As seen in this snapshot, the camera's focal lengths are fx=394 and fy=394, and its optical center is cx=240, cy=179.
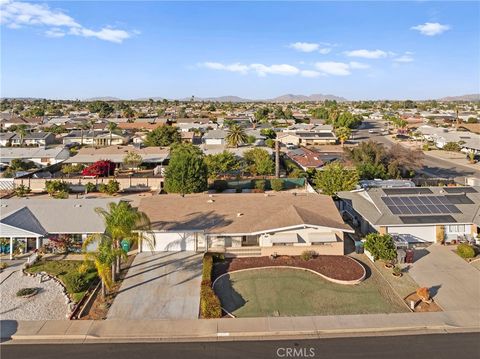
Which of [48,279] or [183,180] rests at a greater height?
[183,180]

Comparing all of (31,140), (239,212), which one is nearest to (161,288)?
(239,212)

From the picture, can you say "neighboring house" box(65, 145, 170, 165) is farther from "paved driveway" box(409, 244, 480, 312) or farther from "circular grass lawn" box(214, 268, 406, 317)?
"paved driveway" box(409, 244, 480, 312)

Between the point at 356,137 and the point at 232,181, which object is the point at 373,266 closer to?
the point at 232,181

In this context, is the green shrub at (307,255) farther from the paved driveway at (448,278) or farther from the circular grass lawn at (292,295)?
the paved driveway at (448,278)

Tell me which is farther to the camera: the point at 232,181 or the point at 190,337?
the point at 232,181

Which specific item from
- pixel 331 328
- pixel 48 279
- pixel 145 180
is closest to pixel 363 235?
pixel 331 328

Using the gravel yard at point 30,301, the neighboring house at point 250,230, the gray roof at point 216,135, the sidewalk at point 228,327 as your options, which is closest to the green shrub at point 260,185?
the neighboring house at point 250,230
